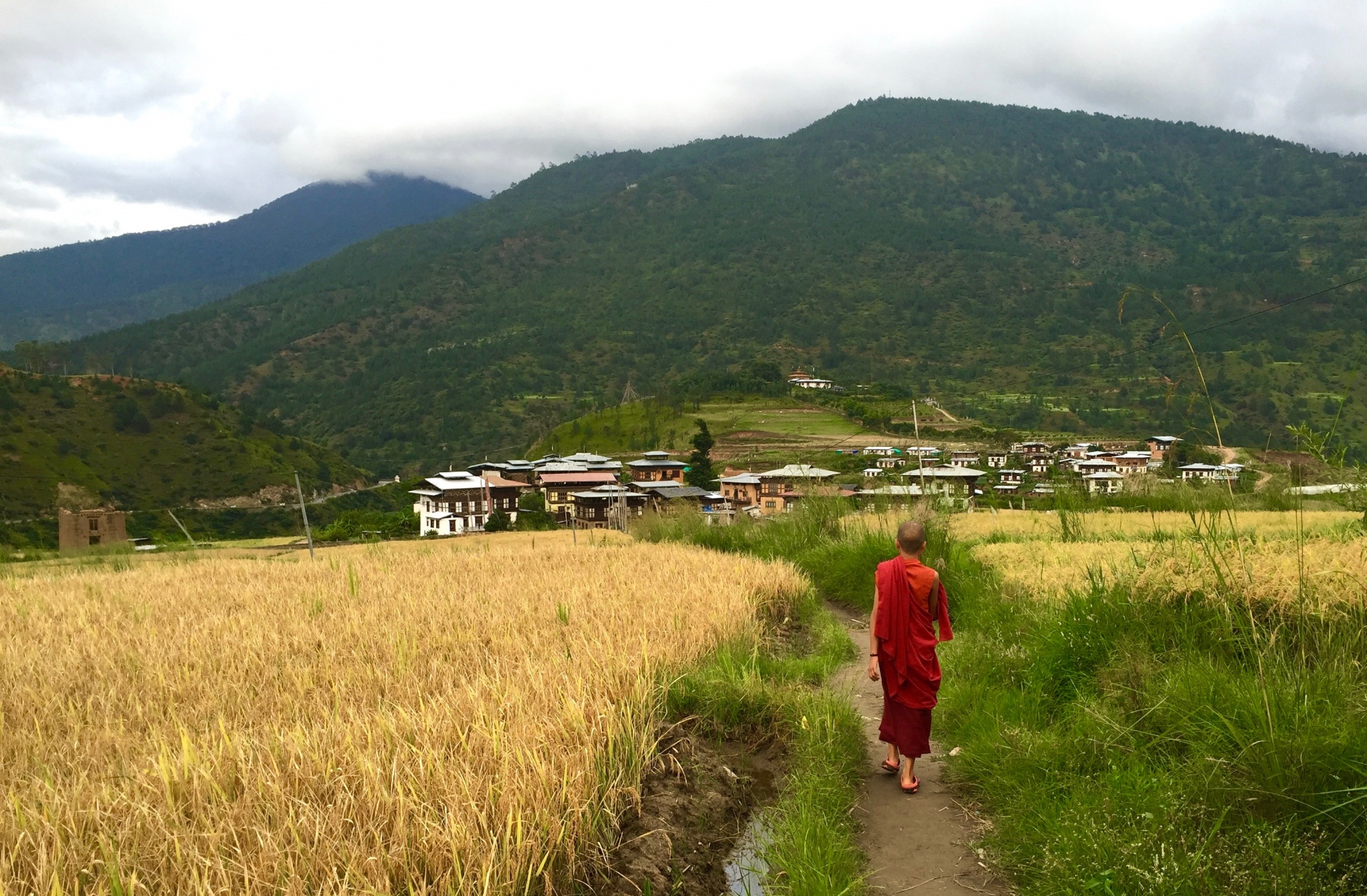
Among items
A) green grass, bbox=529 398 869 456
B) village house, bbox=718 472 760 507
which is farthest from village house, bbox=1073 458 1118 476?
green grass, bbox=529 398 869 456

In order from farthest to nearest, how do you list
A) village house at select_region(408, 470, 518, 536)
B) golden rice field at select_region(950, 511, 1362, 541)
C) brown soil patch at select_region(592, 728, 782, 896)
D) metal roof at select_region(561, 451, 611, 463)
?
metal roof at select_region(561, 451, 611, 463) < village house at select_region(408, 470, 518, 536) < golden rice field at select_region(950, 511, 1362, 541) < brown soil patch at select_region(592, 728, 782, 896)

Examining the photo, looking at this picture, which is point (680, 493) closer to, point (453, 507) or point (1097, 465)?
point (453, 507)

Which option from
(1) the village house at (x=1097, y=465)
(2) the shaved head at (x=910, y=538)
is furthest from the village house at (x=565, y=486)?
(2) the shaved head at (x=910, y=538)

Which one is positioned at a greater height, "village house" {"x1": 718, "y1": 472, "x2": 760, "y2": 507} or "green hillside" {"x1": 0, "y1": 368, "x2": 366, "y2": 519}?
"green hillside" {"x1": 0, "y1": 368, "x2": 366, "y2": 519}

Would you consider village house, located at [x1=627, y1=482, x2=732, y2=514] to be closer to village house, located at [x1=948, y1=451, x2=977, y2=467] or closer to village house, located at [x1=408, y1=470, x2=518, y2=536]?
village house, located at [x1=408, y1=470, x2=518, y2=536]

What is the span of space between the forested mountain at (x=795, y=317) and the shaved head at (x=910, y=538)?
67.8 meters

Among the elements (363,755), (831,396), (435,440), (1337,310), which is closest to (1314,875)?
(363,755)

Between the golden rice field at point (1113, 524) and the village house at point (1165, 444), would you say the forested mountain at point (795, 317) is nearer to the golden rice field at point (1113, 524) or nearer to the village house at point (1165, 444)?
the golden rice field at point (1113, 524)

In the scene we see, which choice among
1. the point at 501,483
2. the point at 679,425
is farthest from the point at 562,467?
the point at 679,425

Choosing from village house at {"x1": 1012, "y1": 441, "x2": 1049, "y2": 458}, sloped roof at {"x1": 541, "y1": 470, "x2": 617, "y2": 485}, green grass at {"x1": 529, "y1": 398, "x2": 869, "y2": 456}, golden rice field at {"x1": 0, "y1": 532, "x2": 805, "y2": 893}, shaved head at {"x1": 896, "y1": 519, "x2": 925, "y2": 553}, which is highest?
shaved head at {"x1": 896, "y1": 519, "x2": 925, "y2": 553}

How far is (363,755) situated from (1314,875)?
12.5ft

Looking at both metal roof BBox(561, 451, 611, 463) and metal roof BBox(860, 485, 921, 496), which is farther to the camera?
metal roof BBox(561, 451, 611, 463)

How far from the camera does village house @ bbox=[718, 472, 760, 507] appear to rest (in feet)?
176

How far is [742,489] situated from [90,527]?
34847 millimetres
